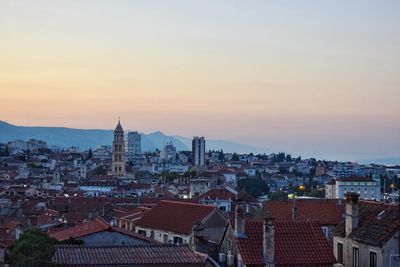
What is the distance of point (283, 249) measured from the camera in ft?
95.9

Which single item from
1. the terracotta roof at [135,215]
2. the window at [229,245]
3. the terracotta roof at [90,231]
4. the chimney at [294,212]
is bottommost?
the terracotta roof at [135,215]

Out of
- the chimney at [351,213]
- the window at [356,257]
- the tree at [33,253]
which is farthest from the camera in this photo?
the chimney at [351,213]

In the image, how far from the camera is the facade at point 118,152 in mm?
169625

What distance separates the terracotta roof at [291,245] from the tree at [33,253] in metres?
6.78

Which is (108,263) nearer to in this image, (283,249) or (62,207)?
(283,249)

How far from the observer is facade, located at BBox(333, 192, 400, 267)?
28.5 meters

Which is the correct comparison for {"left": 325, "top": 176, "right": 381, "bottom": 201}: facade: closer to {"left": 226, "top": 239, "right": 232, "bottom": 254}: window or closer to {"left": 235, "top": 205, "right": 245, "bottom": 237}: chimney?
{"left": 226, "top": 239, "right": 232, "bottom": 254}: window

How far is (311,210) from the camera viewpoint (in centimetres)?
4750

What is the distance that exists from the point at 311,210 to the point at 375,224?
17899mm

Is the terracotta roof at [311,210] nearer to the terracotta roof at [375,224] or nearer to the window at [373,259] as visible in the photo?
the terracotta roof at [375,224]

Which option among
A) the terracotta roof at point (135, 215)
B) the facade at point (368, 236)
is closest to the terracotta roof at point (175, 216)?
the terracotta roof at point (135, 215)

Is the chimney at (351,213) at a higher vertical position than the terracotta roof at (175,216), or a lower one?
higher

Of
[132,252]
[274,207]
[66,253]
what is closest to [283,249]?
[132,252]

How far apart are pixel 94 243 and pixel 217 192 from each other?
4313 centimetres
